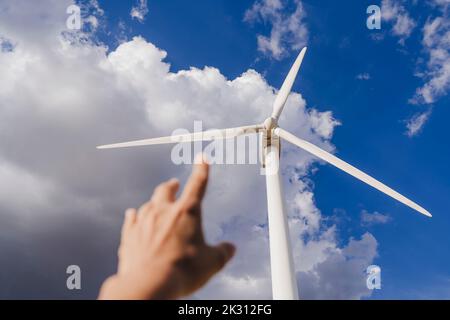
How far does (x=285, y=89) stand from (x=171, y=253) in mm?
45750

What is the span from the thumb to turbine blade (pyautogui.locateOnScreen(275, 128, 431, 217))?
3732 cm

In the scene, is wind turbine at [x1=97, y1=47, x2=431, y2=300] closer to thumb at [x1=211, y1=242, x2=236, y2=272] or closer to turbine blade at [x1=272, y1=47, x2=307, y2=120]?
turbine blade at [x1=272, y1=47, x2=307, y2=120]

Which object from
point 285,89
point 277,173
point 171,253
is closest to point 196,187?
point 171,253

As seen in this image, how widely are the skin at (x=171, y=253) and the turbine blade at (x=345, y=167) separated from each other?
37.5 metres

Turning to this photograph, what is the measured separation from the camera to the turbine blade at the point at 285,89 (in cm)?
4550

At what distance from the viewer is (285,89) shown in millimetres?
48562

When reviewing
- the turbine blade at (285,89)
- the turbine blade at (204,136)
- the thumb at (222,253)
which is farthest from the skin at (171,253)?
the turbine blade at (285,89)

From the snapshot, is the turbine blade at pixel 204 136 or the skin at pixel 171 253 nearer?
the skin at pixel 171 253

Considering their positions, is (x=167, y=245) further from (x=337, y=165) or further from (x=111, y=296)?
(x=337, y=165)

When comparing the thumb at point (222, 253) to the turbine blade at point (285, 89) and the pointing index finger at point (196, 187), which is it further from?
the turbine blade at point (285, 89)

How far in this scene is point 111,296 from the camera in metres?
4.77

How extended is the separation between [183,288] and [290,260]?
101 feet
